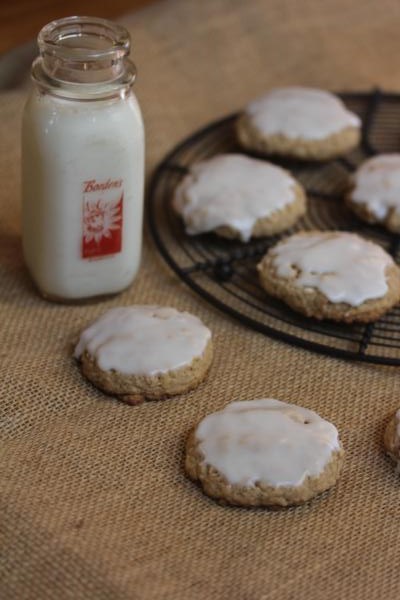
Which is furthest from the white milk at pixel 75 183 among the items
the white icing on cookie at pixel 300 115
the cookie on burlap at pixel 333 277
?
the white icing on cookie at pixel 300 115

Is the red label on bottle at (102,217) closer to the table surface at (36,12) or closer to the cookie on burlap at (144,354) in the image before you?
the cookie on burlap at (144,354)

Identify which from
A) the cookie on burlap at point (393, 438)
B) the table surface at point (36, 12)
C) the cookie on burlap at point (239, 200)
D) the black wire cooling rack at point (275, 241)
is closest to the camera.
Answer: the cookie on burlap at point (393, 438)

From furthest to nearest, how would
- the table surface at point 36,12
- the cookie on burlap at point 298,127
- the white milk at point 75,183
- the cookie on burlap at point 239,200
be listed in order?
the table surface at point 36,12 → the cookie on burlap at point 298,127 → the cookie on burlap at point 239,200 → the white milk at point 75,183

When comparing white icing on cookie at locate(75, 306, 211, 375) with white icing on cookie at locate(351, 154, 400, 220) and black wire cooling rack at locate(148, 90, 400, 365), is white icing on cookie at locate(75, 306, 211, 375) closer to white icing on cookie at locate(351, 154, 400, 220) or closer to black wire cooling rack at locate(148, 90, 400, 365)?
black wire cooling rack at locate(148, 90, 400, 365)

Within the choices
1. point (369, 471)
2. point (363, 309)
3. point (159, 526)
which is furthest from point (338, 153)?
point (159, 526)

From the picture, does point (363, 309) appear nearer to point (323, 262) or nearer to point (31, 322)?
point (323, 262)
